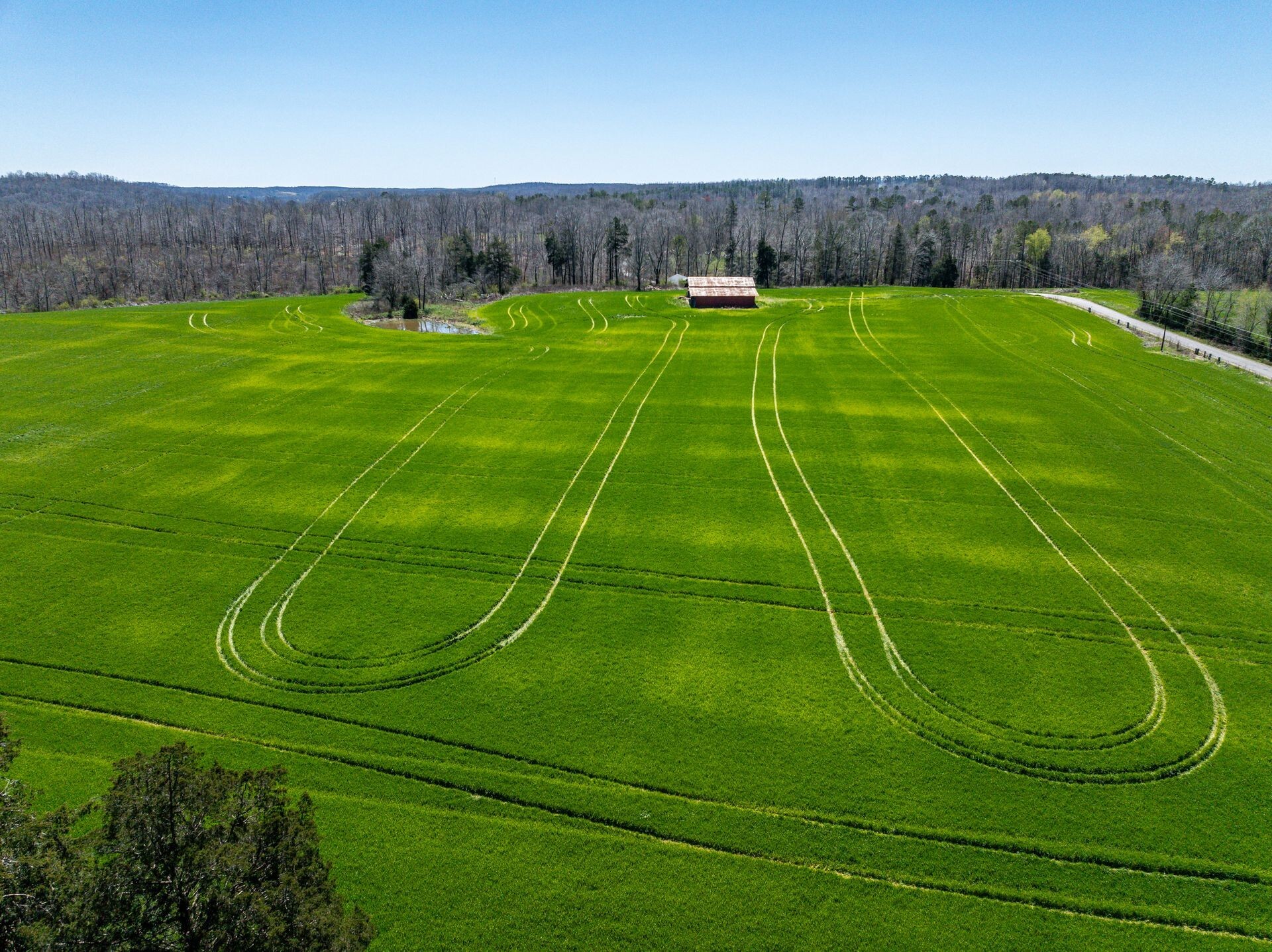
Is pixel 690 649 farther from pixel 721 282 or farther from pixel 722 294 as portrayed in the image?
pixel 721 282

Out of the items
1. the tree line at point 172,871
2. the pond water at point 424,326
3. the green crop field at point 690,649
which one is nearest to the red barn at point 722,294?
the pond water at point 424,326

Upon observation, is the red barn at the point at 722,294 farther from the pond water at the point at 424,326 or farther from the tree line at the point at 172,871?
the tree line at the point at 172,871

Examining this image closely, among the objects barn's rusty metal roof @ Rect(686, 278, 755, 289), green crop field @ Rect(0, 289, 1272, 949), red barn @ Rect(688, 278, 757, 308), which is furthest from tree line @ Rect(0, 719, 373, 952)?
barn's rusty metal roof @ Rect(686, 278, 755, 289)

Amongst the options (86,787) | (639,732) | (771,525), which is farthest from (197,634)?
(771,525)

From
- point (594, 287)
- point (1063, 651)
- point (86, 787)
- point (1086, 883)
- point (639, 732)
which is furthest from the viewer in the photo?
point (594, 287)

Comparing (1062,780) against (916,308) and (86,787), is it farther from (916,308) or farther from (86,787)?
(916,308)

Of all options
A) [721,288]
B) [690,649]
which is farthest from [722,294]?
[690,649]
